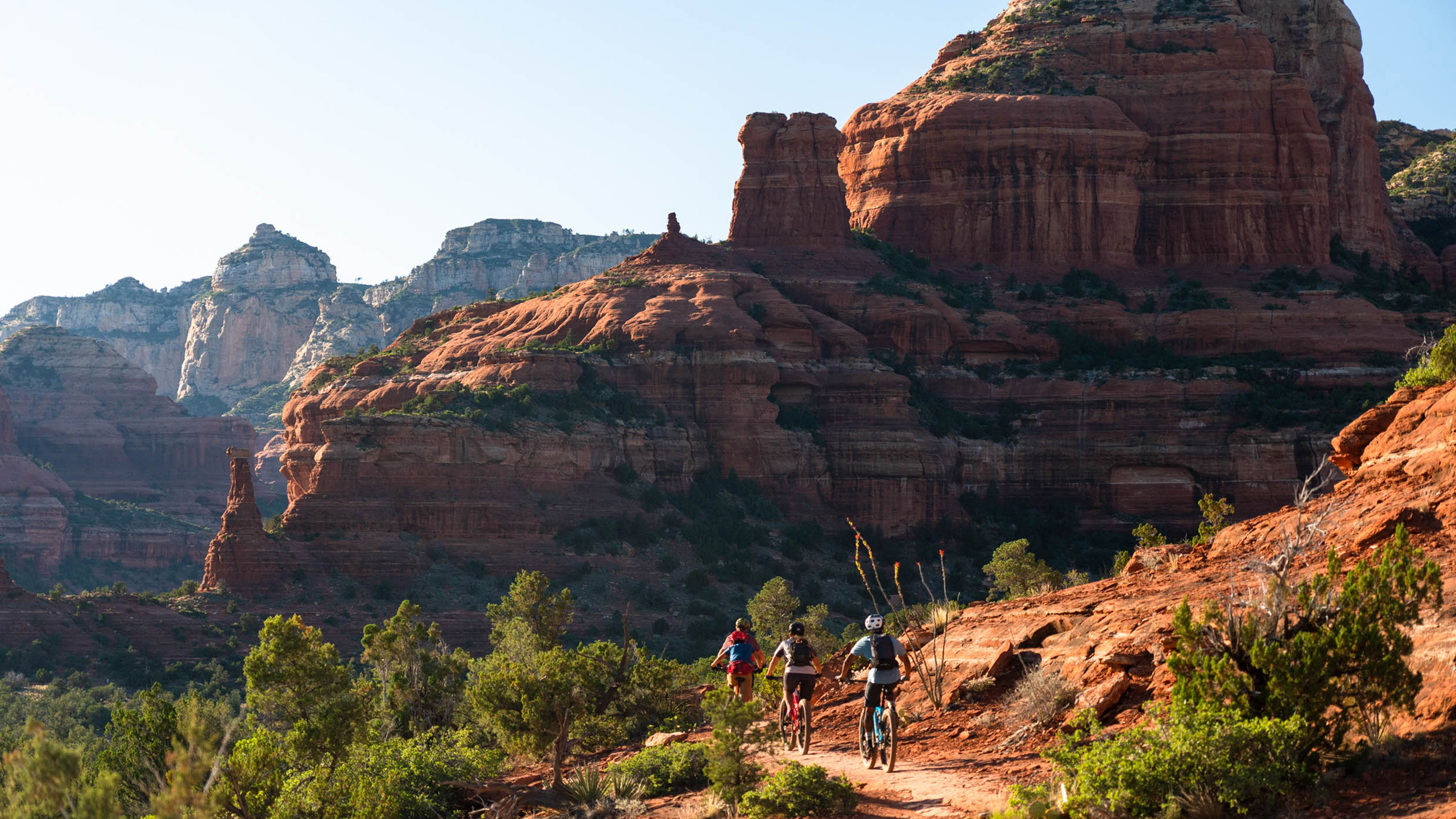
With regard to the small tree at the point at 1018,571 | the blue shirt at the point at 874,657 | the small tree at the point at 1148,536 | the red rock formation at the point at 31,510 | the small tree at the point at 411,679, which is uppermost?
the blue shirt at the point at 874,657

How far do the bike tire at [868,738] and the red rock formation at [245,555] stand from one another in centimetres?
4899

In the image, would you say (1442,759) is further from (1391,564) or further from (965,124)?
(965,124)

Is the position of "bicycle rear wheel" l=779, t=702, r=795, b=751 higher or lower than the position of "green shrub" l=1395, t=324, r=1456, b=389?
lower

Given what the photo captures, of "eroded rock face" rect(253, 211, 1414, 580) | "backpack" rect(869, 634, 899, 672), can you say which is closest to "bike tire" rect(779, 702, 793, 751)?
"backpack" rect(869, 634, 899, 672)

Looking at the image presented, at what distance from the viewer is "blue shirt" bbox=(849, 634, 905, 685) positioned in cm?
1479

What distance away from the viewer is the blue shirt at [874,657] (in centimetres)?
1479

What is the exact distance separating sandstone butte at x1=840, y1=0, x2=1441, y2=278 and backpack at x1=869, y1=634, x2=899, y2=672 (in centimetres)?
7606

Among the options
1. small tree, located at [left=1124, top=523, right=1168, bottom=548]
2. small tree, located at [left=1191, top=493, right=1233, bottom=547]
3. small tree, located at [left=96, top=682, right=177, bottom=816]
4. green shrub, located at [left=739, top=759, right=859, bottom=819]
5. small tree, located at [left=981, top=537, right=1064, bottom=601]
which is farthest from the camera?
small tree, located at [left=981, top=537, right=1064, bottom=601]

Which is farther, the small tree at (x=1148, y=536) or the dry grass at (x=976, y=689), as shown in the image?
the small tree at (x=1148, y=536)

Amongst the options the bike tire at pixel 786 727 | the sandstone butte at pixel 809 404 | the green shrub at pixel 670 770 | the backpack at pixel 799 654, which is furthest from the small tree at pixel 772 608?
the backpack at pixel 799 654

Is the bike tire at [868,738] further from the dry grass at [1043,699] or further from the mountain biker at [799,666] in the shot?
the dry grass at [1043,699]

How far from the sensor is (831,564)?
68.8 metres

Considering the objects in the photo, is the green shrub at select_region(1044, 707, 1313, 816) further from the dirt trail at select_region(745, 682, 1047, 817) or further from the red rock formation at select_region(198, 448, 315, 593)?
the red rock formation at select_region(198, 448, 315, 593)

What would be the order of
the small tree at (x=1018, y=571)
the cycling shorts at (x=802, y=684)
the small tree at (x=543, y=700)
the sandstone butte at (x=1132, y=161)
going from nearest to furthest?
the cycling shorts at (x=802, y=684) < the small tree at (x=543, y=700) < the small tree at (x=1018, y=571) < the sandstone butte at (x=1132, y=161)
